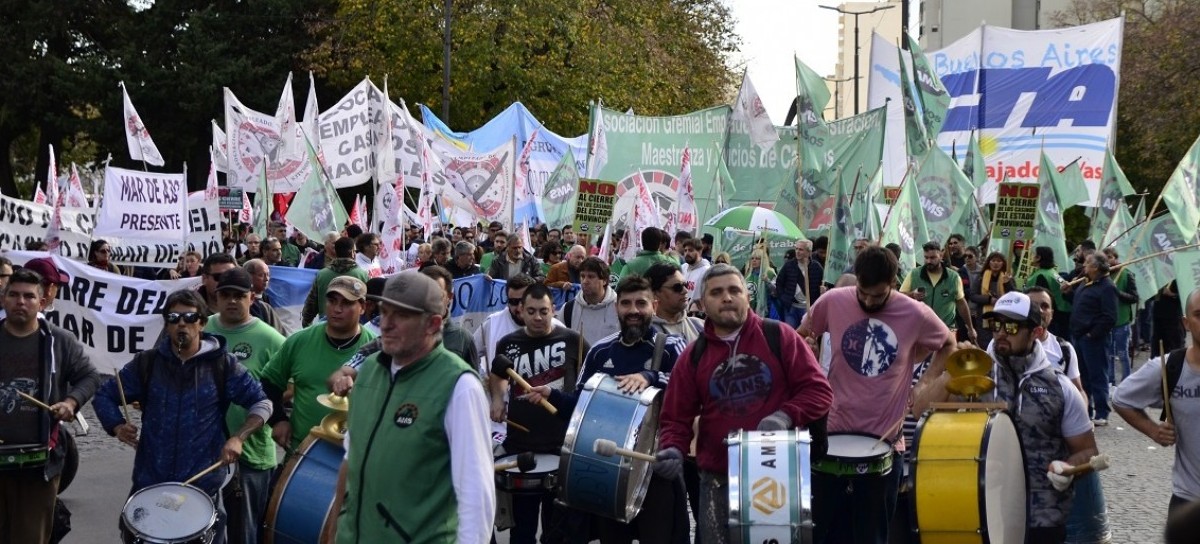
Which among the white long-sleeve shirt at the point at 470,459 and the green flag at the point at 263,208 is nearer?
the white long-sleeve shirt at the point at 470,459

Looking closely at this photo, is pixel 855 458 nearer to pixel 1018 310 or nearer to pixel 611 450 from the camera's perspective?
pixel 1018 310

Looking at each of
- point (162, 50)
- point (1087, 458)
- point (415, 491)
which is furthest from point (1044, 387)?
point (162, 50)

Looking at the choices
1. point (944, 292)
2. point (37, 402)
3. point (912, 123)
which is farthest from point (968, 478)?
point (912, 123)

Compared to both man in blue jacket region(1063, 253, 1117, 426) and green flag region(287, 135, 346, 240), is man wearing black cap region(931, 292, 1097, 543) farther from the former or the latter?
green flag region(287, 135, 346, 240)

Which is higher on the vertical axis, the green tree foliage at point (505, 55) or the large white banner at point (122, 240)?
the green tree foliage at point (505, 55)

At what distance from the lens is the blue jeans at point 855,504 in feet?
23.9

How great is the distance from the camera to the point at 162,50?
153ft

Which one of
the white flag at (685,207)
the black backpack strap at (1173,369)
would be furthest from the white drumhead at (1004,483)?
the white flag at (685,207)

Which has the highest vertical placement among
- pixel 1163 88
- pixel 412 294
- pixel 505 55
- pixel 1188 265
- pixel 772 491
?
pixel 505 55

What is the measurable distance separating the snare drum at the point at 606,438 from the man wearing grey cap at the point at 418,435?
2285 millimetres

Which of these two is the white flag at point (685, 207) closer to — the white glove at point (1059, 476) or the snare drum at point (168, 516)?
the white glove at point (1059, 476)

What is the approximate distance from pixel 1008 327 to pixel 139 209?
15685 mm

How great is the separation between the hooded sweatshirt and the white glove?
322 centimetres

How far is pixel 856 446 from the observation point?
7.22 metres
